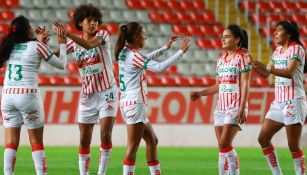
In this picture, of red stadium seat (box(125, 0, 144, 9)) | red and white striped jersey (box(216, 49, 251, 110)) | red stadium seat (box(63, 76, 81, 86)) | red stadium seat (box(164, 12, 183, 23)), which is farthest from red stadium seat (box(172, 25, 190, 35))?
red and white striped jersey (box(216, 49, 251, 110))

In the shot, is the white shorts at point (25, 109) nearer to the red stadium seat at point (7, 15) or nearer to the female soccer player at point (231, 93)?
the female soccer player at point (231, 93)

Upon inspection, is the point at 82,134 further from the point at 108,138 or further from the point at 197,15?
the point at 197,15

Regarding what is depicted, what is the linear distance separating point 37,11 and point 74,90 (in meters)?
4.38

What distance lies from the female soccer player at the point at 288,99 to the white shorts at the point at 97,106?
70.0 inches

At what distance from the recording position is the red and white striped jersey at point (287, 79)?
9.73 metres

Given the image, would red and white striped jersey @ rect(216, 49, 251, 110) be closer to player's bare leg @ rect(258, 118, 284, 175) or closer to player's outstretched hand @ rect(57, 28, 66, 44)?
player's bare leg @ rect(258, 118, 284, 175)

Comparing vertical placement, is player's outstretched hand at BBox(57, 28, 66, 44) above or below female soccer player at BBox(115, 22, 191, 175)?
above

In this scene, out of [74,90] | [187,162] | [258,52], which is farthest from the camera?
[258,52]

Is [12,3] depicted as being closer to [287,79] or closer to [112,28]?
[112,28]

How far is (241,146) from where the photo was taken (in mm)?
17922

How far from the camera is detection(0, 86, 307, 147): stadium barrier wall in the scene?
57.7 feet

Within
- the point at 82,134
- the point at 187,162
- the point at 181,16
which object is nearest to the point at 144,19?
the point at 181,16

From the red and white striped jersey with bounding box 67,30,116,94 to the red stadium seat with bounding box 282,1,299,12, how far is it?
13.8 m

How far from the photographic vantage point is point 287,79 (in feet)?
32.3
